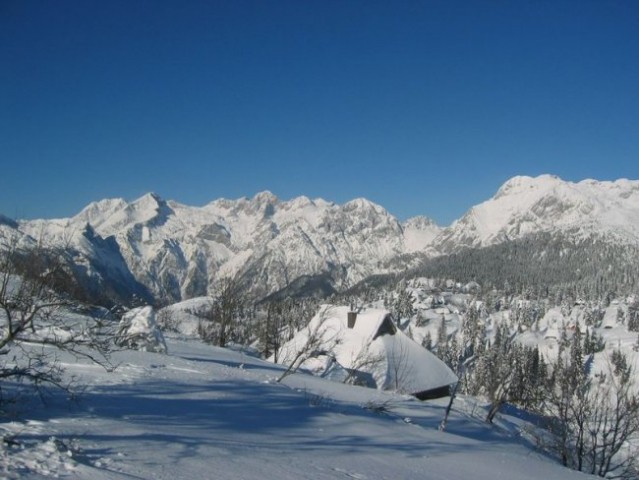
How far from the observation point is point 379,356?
29.4 m

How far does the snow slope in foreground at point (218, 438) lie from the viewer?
4918mm

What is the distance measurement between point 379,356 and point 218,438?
23736mm

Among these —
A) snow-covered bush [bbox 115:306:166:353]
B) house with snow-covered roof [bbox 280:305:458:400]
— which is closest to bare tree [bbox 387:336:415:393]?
house with snow-covered roof [bbox 280:305:458:400]

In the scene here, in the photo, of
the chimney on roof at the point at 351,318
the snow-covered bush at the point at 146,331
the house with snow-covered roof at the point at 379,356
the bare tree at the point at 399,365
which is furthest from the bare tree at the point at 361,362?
the snow-covered bush at the point at 146,331

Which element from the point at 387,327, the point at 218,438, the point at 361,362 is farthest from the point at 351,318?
the point at 218,438

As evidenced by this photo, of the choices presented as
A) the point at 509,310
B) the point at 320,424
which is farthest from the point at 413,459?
the point at 509,310

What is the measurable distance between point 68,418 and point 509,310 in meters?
205

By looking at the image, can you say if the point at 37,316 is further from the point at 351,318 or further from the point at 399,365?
the point at 351,318

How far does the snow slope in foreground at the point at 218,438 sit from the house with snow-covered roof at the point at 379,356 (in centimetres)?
1910

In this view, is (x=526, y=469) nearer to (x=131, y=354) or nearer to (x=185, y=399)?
(x=185, y=399)

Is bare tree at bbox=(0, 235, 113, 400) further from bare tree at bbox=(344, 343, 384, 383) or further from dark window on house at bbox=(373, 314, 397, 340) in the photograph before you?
dark window on house at bbox=(373, 314, 397, 340)

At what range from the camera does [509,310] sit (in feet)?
637

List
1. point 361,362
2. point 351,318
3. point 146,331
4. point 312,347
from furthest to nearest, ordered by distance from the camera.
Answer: point 351,318 → point 361,362 → point 146,331 → point 312,347

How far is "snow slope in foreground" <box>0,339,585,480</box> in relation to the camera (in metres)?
4.92
